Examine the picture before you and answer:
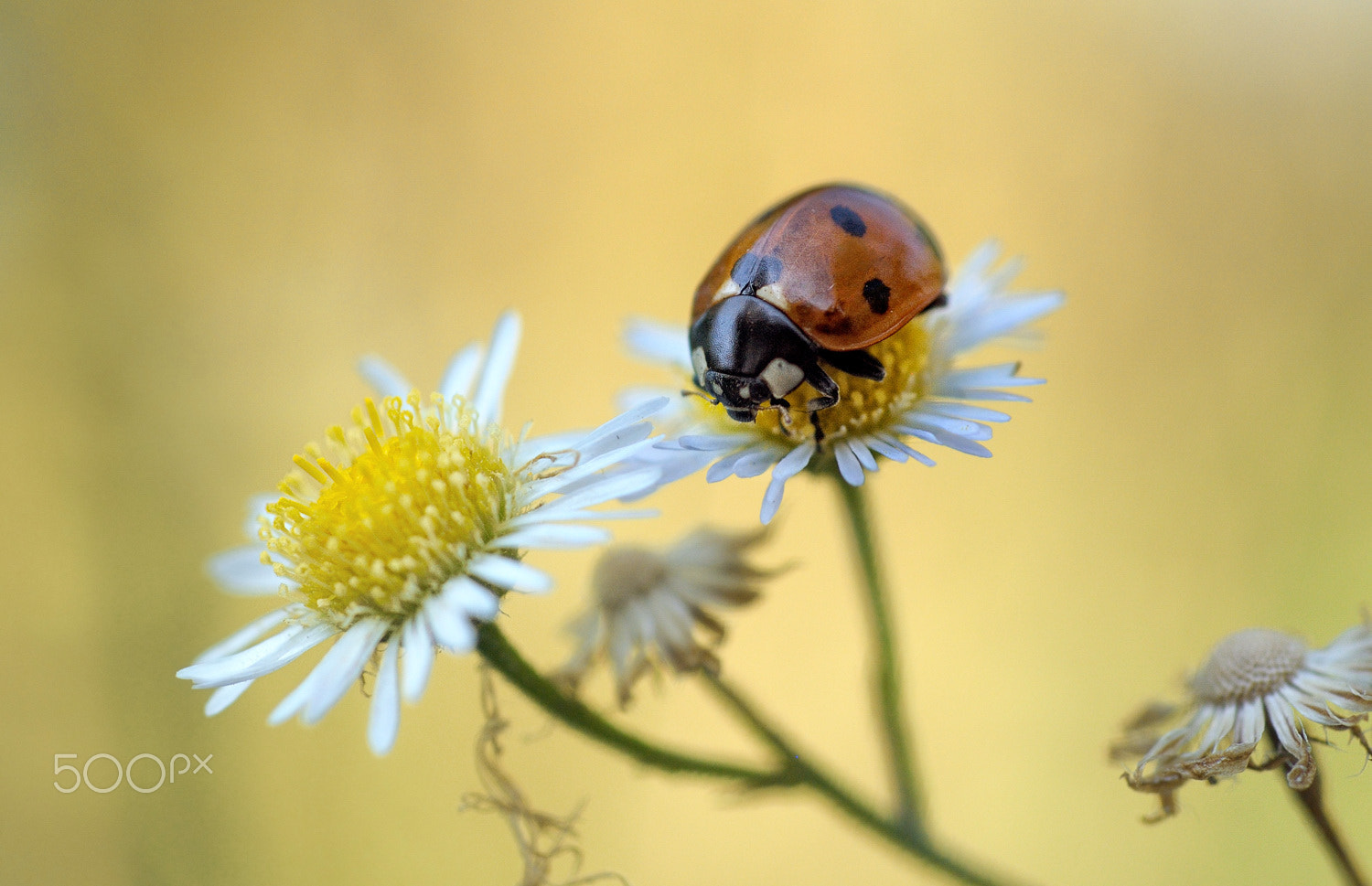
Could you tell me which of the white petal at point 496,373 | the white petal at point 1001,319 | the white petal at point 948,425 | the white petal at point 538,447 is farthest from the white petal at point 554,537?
the white petal at point 1001,319

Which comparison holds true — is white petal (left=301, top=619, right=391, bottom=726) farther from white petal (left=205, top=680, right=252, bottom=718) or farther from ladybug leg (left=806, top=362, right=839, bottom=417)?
ladybug leg (left=806, top=362, right=839, bottom=417)

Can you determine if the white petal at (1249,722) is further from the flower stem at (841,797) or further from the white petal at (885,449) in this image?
the white petal at (885,449)

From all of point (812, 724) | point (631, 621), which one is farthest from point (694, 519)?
point (631, 621)

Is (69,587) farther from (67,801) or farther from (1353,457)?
(1353,457)

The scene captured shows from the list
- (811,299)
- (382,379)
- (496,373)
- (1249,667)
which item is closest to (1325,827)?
(1249,667)

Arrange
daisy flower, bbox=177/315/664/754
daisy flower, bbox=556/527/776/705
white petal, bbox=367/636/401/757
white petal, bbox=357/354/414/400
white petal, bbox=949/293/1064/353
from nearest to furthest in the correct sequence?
white petal, bbox=367/636/401/757, daisy flower, bbox=177/315/664/754, daisy flower, bbox=556/527/776/705, white petal, bbox=949/293/1064/353, white petal, bbox=357/354/414/400

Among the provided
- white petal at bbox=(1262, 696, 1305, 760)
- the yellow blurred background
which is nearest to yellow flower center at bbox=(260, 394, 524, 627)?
white petal at bbox=(1262, 696, 1305, 760)
